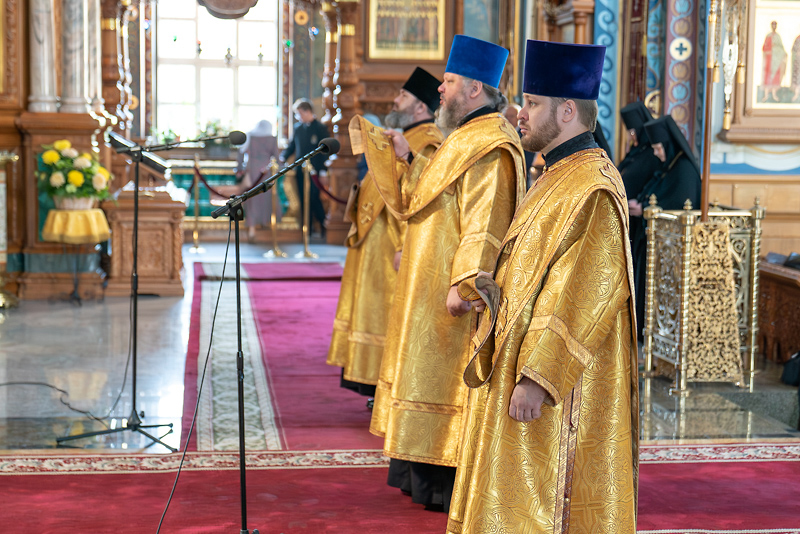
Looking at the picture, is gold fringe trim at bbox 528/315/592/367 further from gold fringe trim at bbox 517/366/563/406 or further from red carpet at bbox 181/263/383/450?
red carpet at bbox 181/263/383/450

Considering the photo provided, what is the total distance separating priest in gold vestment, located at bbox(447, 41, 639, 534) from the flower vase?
6.84 meters

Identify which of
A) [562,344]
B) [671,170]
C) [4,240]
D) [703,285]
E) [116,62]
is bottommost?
[4,240]

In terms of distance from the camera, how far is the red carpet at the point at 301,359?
4828mm

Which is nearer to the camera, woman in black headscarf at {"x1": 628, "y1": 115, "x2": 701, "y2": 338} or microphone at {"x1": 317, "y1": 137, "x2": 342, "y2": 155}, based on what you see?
microphone at {"x1": 317, "y1": 137, "x2": 342, "y2": 155}

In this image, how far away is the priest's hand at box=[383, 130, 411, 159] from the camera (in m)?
4.11

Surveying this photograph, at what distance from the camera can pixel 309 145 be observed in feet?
44.4

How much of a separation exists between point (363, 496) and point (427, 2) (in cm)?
1097

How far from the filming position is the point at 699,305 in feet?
19.0

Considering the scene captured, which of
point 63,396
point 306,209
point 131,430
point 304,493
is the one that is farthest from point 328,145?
point 306,209

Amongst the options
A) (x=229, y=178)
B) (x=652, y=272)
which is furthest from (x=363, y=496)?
(x=229, y=178)

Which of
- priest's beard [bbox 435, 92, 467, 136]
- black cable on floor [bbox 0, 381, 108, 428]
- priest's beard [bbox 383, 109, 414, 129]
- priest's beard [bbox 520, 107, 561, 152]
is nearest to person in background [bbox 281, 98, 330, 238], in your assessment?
black cable on floor [bbox 0, 381, 108, 428]

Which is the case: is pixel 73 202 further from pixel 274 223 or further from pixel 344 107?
pixel 344 107

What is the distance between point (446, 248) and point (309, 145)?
1004 cm

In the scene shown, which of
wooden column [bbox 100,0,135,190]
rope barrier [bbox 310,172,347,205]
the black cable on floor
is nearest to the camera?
the black cable on floor
